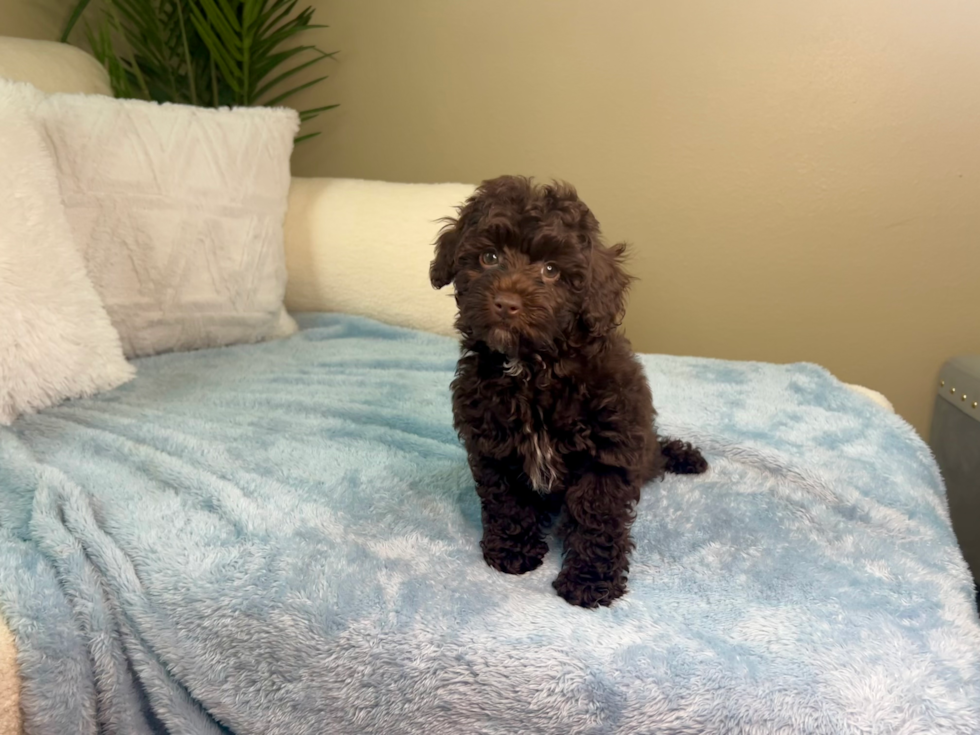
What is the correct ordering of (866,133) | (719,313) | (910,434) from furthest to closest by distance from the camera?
(719,313), (866,133), (910,434)

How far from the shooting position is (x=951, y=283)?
2045 mm

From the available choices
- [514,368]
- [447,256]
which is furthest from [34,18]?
[514,368]

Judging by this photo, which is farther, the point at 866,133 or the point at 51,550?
the point at 866,133

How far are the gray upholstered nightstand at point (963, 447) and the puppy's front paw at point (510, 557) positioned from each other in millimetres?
1386

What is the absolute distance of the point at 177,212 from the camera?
1.85 metres

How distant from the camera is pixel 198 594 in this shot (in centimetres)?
108

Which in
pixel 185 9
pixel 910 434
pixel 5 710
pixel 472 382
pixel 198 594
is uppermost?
pixel 185 9

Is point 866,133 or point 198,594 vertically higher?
point 866,133

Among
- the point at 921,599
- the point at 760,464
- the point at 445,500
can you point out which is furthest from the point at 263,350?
the point at 921,599

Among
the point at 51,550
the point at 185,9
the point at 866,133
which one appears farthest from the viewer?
the point at 185,9

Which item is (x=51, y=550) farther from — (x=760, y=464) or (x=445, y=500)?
(x=760, y=464)

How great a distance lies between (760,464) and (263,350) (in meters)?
1.32

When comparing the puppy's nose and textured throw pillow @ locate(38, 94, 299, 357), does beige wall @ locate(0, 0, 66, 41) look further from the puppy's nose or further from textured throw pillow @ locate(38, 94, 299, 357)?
the puppy's nose

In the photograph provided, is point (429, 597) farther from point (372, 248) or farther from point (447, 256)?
point (372, 248)
